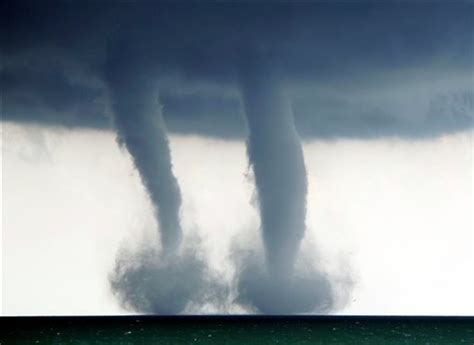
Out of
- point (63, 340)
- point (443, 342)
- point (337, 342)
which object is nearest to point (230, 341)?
point (337, 342)

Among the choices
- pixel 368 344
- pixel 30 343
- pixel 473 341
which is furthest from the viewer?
pixel 473 341

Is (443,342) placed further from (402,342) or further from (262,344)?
(262,344)

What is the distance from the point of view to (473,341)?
79.0m

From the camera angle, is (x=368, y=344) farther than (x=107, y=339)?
No

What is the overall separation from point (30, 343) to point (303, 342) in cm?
2878

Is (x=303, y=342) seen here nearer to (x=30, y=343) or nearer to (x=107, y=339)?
(x=107, y=339)

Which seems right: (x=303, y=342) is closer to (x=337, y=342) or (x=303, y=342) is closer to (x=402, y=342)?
(x=337, y=342)

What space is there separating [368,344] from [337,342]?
6.05m

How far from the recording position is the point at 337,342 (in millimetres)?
79625

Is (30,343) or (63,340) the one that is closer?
(30,343)

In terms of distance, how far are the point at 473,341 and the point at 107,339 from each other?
4021cm

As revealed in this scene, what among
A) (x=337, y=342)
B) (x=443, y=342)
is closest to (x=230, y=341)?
(x=337, y=342)

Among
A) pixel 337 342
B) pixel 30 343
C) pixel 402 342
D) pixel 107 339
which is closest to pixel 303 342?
pixel 337 342

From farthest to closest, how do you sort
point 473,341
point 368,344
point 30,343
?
1. point 473,341
2. point 368,344
3. point 30,343
